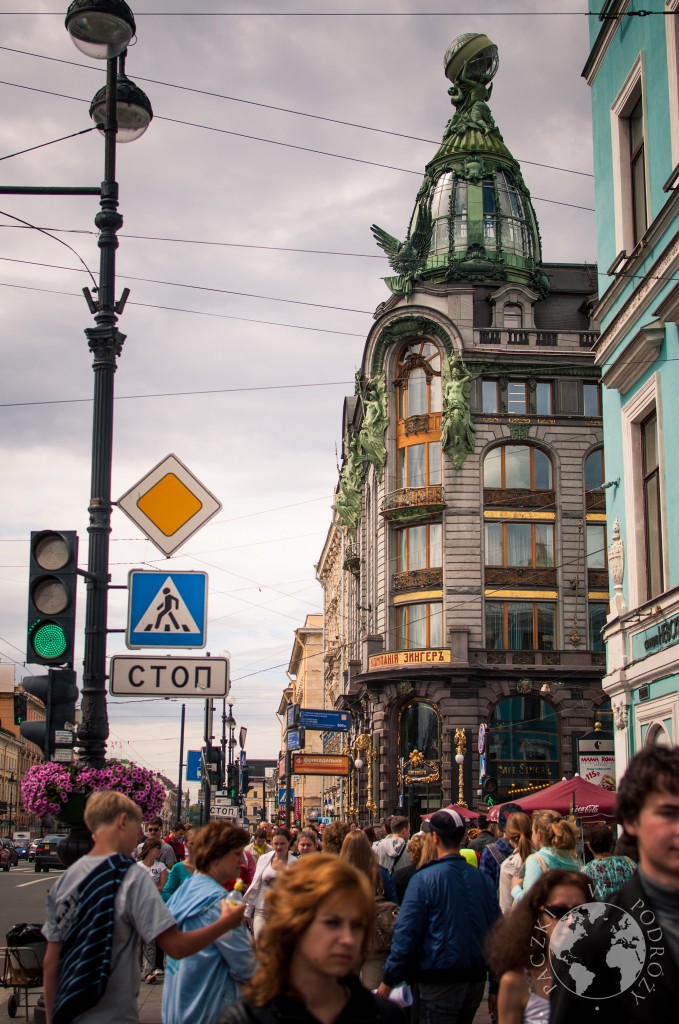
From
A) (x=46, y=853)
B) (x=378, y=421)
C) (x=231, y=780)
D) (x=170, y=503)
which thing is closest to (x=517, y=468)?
(x=378, y=421)

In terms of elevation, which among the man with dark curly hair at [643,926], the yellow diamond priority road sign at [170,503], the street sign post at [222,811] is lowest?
the street sign post at [222,811]

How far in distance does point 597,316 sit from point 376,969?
15.9 metres

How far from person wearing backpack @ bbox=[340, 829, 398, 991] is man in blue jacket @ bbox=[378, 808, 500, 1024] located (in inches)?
44.3

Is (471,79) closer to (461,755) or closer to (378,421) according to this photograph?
(378,421)

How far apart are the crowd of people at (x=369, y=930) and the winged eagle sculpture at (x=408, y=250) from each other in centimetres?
4279

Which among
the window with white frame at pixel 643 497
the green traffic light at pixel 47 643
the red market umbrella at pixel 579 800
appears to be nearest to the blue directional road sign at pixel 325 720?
the window with white frame at pixel 643 497

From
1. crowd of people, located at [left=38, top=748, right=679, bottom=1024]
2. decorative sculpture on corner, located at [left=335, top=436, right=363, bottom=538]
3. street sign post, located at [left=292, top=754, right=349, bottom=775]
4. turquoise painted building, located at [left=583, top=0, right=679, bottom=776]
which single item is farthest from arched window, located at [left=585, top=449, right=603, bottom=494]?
crowd of people, located at [left=38, top=748, right=679, bottom=1024]

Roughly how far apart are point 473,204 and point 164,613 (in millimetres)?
47870

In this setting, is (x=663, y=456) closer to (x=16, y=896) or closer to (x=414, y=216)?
(x=16, y=896)

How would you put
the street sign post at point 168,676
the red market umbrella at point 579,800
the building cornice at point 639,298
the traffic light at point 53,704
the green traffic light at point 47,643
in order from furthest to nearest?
the building cornice at point 639,298 → the red market umbrella at point 579,800 → the traffic light at point 53,704 → the street sign post at point 168,676 → the green traffic light at point 47,643

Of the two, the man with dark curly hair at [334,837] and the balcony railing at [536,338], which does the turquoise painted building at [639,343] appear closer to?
the man with dark curly hair at [334,837]

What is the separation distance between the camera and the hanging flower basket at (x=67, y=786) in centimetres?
988

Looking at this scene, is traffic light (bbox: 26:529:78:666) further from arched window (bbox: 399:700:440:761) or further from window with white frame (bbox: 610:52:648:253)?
arched window (bbox: 399:700:440:761)

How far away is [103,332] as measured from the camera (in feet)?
35.7
